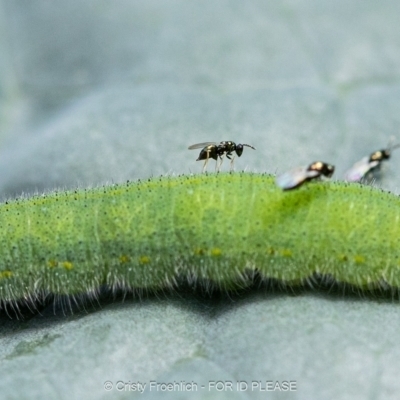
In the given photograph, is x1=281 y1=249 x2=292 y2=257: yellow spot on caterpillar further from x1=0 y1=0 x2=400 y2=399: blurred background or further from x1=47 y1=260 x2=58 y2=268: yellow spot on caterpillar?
x1=47 y1=260 x2=58 y2=268: yellow spot on caterpillar

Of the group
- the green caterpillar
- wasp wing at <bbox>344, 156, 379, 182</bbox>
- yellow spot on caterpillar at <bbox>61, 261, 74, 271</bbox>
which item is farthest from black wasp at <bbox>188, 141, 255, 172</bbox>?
yellow spot on caterpillar at <bbox>61, 261, 74, 271</bbox>

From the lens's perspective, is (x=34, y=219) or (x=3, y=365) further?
(x=34, y=219)

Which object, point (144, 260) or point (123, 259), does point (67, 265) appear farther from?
point (144, 260)

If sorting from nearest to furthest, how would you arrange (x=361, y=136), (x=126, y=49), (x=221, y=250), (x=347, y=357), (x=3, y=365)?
(x=347, y=357) → (x=3, y=365) → (x=221, y=250) → (x=361, y=136) → (x=126, y=49)

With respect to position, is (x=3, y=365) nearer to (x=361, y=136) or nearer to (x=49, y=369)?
(x=49, y=369)

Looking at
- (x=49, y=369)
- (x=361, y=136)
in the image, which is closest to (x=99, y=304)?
(x=49, y=369)
